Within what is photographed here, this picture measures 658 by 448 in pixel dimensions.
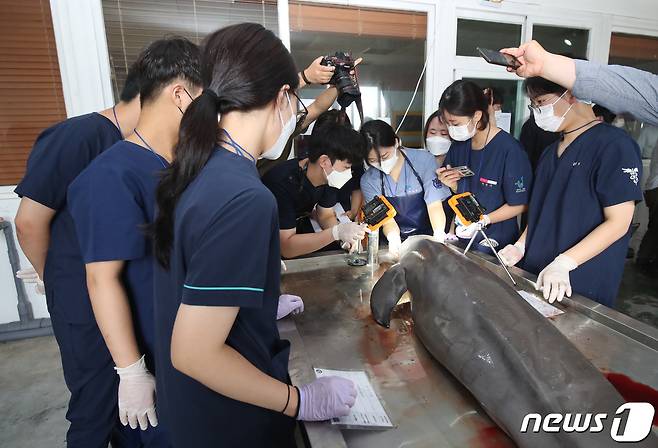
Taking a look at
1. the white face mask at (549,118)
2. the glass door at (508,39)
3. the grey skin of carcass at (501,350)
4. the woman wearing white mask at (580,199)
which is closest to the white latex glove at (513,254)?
the woman wearing white mask at (580,199)

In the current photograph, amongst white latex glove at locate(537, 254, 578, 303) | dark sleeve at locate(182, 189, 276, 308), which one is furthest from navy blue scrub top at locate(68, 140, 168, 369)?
white latex glove at locate(537, 254, 578, 303)

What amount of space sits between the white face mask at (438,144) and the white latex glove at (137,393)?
7.00 feet

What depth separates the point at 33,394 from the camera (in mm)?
2295

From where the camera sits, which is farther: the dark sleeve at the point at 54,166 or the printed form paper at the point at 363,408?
the dark sleeve at the point at 54,166

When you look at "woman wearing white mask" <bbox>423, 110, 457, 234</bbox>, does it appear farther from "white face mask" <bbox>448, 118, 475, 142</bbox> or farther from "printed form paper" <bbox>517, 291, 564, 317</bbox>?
"printed form paper" <bbox>517, 291, 564, 317</bbox>

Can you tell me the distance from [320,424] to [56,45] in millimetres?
3016

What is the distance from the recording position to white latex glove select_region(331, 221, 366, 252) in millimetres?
1805

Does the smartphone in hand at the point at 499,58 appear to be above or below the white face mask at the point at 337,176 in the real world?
above

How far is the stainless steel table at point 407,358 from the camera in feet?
2.81

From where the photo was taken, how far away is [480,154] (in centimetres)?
214

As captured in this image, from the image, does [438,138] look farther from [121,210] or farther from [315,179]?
[121,210]

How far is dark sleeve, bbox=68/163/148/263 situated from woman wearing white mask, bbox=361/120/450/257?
4.52ft

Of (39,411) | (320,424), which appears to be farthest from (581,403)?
(39,411)

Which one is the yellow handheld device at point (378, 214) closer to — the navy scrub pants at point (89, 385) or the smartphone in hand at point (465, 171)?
the smartphone in hand at point (465, 171)
